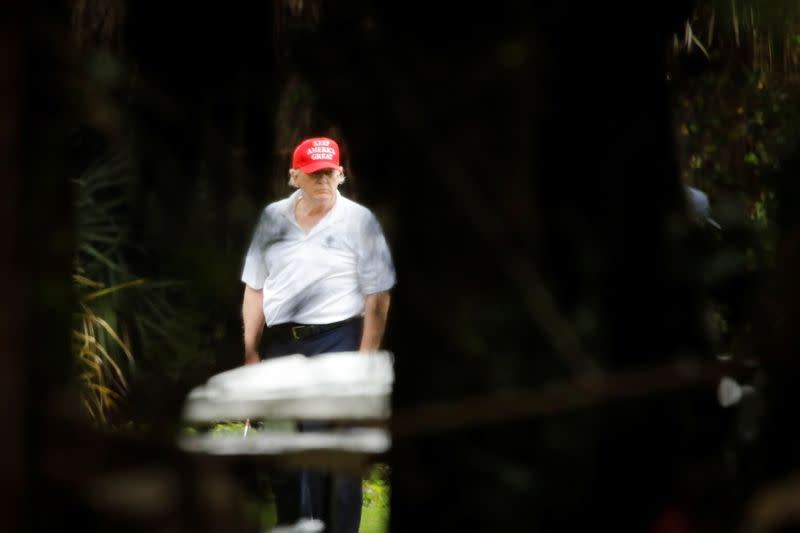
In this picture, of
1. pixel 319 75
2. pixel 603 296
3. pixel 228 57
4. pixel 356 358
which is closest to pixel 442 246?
pixel 603 296

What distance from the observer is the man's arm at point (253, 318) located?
612 cm

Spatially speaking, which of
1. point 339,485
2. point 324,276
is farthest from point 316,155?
point 339,485

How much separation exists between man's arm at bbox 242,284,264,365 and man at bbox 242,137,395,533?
0.01m

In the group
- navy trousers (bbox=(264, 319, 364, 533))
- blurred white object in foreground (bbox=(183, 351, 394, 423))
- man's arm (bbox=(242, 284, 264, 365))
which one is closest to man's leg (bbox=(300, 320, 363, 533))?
navy trousers (bbox=(264, 319, 364, 533))

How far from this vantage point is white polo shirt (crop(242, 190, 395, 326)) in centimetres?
577

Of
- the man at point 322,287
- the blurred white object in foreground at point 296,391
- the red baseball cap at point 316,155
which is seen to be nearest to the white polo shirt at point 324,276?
the man at point 322,287

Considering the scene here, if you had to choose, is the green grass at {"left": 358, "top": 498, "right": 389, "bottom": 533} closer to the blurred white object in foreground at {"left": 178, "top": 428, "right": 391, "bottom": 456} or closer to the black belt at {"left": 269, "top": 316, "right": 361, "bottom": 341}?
the black belt at {"left": 269, "top": 316, "right": 361, "bottom": 341}

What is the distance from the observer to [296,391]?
3.81 metres

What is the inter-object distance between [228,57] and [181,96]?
29 centimetres

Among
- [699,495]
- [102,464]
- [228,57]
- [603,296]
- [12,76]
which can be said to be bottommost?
[699,495]

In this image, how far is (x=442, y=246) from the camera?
193 centimetres

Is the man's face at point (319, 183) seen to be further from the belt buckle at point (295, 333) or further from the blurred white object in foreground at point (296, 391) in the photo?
the blurred white object in foreground at point (296, 391)

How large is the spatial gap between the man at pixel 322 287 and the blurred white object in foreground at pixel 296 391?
1.16 m

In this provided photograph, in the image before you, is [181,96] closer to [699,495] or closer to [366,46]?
[366,46]
